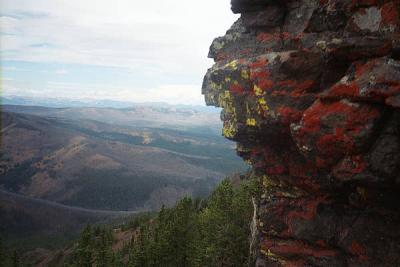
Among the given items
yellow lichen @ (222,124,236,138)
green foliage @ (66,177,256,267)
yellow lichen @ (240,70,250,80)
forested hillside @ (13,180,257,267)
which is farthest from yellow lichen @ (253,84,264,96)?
green foliage @ (66,177,256,267)

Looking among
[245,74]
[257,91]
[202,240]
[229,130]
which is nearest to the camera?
[257,91]

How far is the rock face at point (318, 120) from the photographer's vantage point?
16.3 metres

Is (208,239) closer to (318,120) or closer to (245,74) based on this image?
(245,74)

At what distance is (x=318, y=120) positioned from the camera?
57.8ft

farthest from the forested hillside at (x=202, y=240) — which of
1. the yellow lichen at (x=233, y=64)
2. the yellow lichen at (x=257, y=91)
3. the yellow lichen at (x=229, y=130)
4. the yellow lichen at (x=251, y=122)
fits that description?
the yellow lichen at (x=257, y=91)

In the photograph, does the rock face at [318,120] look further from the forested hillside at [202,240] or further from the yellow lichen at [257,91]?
the forested hillside at [202,240]

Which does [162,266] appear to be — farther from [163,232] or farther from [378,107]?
[378,107]

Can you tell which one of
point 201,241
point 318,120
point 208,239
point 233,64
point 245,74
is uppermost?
point 233,64

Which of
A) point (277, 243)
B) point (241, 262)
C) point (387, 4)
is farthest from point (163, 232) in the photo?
point (387, 4)

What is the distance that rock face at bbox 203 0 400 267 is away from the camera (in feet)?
53.6

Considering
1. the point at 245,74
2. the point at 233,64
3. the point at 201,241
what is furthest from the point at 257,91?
the point at 201,241

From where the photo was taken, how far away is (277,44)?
71.8ft

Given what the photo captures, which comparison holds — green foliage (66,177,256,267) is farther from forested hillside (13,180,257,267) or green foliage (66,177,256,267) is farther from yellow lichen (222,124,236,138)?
yellow lichen (222,124,236,138)

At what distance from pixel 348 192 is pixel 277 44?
941 cm
